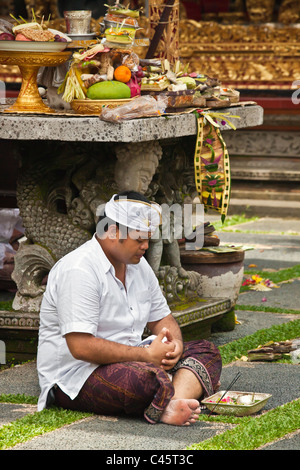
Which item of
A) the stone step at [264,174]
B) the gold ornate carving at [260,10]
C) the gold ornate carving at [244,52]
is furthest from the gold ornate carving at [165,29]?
the gold ornate carving at [260,10]

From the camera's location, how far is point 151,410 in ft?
13.7

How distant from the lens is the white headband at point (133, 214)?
4.26 metres

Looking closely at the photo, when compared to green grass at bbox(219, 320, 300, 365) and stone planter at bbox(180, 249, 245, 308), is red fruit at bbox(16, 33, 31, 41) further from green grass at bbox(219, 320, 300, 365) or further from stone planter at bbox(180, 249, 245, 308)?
green grass at bbox(219, 320, 300, 365)

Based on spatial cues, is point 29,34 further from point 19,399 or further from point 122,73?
point 19,399

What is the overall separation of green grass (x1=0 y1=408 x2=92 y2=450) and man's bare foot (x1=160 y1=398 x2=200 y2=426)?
37 cm

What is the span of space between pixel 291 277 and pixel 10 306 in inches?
108

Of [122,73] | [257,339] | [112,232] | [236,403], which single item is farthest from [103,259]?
[257,339]

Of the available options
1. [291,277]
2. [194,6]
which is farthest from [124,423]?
[194,6]

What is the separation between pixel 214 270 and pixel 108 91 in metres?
1.47

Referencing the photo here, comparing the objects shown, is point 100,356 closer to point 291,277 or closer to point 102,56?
point 102,56

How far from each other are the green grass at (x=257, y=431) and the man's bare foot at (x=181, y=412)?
0.20 metres

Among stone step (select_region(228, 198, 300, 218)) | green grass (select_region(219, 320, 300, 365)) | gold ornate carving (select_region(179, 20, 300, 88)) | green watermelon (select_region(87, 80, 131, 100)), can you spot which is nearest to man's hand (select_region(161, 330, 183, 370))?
green grass (select_region(219, 320, 300, 365))

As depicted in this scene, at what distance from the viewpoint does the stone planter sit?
19.9ft

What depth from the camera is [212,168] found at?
18.3ft
